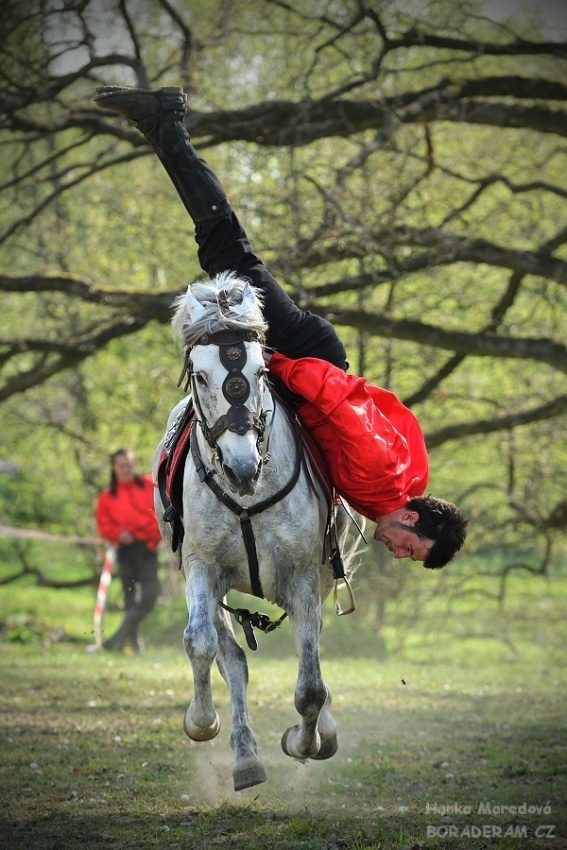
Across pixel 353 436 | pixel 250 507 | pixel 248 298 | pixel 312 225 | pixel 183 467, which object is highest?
pixel 312 225

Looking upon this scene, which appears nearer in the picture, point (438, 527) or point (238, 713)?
point (238, 713)

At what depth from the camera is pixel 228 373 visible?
440 centimetres

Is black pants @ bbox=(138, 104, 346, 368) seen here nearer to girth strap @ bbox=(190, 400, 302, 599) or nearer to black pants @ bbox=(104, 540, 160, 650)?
girth strap @ bbox=(190, 400, 302, 599)

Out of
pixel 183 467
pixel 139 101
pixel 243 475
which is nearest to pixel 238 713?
pixel 183 467

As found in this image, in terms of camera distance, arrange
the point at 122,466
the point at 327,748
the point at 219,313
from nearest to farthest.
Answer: the point at 219,313 → the point at 327,748 → the point at 122,466

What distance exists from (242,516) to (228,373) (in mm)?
737

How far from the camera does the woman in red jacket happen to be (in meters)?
12.7

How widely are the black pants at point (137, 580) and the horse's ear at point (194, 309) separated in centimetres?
839

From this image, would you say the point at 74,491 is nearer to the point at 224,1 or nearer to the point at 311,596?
the point at 224,1

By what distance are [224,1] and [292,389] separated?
666 cm

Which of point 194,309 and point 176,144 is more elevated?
point 176,144

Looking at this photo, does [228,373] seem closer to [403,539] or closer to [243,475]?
[243,475]

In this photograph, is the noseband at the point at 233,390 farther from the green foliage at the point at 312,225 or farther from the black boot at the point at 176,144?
the green foliage at the point at 312,225

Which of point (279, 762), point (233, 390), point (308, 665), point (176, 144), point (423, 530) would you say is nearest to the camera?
point (233, 390)
